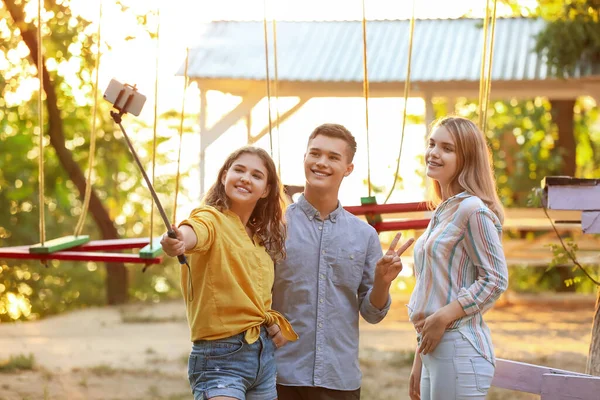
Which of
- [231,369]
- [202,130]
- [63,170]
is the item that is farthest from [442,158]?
[63,170]

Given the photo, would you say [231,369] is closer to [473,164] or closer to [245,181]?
[245,181]

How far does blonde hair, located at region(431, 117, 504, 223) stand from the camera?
96.3 inches

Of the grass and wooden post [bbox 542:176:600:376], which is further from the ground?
wooden post [bbox 542:176:600:376]

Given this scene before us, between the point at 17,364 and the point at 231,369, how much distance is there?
4.63 metres

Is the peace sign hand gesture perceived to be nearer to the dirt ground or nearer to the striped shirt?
the striped shirt

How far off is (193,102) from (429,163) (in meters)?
11.8

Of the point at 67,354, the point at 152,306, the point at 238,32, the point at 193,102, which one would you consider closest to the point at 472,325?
the point at 67,354

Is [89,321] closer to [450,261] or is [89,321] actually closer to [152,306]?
[152,306]

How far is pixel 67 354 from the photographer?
23.8 feet

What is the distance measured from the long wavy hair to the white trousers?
0.51 m

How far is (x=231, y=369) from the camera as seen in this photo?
92.1 inches

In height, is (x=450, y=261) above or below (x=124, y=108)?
below

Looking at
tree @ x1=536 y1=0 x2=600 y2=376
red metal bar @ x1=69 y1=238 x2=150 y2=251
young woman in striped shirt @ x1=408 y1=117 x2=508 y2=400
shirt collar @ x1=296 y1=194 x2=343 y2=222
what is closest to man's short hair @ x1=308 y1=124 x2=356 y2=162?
shirt collar @ x1=296 y1=194 x2=343 y2=222

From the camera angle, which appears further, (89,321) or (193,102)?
(193,102)
